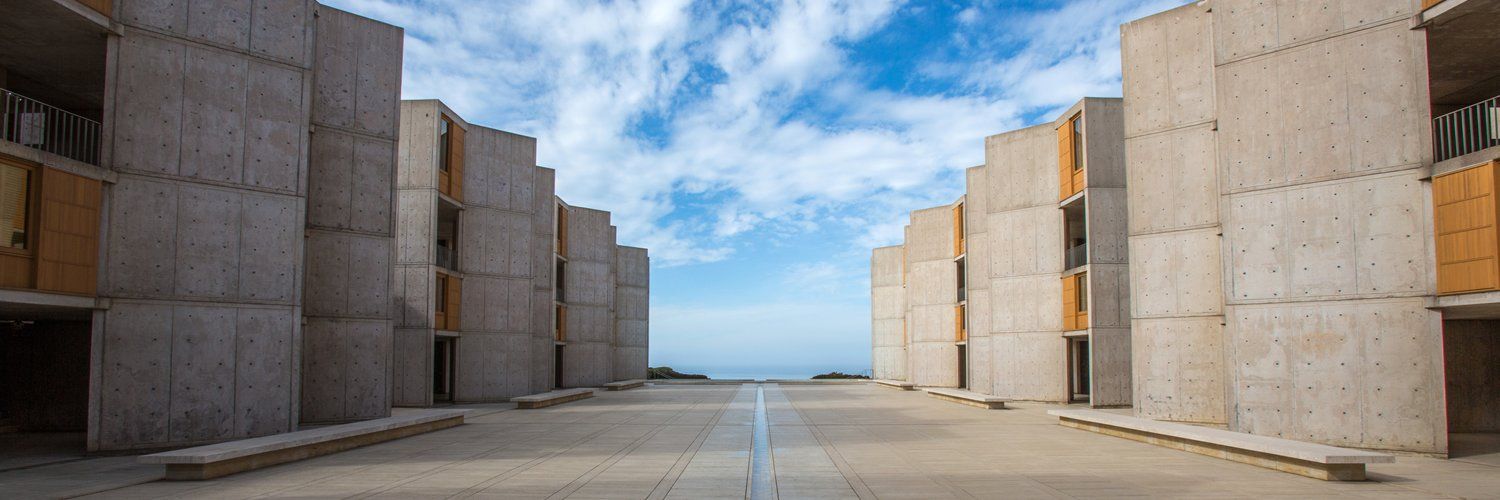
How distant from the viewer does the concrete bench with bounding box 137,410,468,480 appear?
11.8 metres

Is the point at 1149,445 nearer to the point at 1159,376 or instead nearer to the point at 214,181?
the point at 1159,376

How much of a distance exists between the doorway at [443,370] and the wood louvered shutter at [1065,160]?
67.4 ft

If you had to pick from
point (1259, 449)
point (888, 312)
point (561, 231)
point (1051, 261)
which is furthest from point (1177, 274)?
point (888, 312)

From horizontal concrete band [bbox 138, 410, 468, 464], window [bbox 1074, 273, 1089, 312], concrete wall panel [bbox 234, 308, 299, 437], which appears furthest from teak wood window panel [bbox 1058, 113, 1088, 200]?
concrete wall panel [bbox 234, 308, 299, 437]

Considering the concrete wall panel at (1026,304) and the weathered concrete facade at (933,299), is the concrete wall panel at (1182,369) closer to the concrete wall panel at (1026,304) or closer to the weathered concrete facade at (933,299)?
the concrete wall panel at (1026,304)

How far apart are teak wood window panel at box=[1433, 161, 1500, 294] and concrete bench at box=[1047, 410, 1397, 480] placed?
10.4ft

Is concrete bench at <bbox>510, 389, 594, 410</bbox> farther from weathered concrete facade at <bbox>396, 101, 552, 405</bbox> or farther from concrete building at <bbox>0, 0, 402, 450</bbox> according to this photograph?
concrete building at <bbox>0, 0, 402, 450</bbox>

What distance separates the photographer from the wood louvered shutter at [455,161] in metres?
30.1

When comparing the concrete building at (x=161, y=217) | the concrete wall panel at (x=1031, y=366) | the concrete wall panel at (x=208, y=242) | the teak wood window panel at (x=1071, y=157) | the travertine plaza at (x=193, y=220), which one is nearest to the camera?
the concrete building at (x=161, y=217)

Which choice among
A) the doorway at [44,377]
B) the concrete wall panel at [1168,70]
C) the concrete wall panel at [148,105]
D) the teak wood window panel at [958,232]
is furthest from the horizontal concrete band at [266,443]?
the teak wood window panel at [958,232]

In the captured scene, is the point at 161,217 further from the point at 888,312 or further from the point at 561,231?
the point at 888,312

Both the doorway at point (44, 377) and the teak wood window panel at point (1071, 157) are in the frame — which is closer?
the doorway at point (44, 377)

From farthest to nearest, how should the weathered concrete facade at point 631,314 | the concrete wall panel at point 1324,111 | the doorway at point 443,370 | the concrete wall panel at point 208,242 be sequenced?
the weathered concrete facade at point 631,314 < the doorway at point 443,370 < the concrete wall panel at point 208,242 < the concrete wall panel at point 1324,111

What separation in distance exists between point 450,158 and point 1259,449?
24707 millimetres
